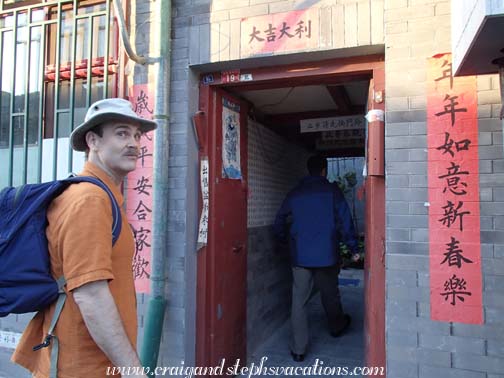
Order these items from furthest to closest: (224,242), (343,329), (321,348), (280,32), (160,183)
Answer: (343,329) → (321,348) → (224,242) → (160,183) → (280,32)

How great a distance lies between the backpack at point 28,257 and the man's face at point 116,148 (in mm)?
173

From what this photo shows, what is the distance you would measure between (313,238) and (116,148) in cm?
286

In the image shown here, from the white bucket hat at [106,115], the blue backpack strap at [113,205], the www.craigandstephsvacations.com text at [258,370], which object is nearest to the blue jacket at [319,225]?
the www.craigandstephsvacations.com text at [258,370]

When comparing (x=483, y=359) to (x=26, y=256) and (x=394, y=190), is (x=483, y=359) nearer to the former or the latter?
(x=394, y=190)

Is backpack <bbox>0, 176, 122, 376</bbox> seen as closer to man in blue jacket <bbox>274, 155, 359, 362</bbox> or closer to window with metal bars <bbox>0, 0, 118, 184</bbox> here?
window with metal bars <bbox>0, 0, 118, 184</bbox>

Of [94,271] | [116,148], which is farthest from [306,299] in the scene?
[94,271]

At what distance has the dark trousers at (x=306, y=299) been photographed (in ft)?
13.7

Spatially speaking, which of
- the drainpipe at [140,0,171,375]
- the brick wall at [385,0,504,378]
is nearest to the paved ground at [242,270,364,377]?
the drainpipe at [140,0,171,375]

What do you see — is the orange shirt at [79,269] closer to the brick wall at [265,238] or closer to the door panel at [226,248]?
the door panel at [226,248]

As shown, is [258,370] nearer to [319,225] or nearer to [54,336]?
[319,225]

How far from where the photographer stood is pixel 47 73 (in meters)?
3.62

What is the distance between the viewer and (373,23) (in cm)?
276

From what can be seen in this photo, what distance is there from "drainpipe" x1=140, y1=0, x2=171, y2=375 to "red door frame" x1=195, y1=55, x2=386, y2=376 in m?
0.29

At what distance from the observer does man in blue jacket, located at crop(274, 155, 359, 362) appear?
423cm
